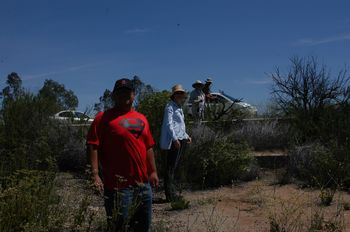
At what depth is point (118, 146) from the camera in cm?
512

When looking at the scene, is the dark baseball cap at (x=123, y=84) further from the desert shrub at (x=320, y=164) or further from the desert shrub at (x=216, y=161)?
the desert shrub at (x=216, y=161)

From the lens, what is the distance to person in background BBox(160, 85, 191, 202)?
335 inches

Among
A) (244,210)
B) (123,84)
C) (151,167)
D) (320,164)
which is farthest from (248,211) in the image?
(123,84)

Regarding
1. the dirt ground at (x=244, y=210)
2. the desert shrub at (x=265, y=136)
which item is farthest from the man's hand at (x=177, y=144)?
the desert shrub at (x=265, y=136)

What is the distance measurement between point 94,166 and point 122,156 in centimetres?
25

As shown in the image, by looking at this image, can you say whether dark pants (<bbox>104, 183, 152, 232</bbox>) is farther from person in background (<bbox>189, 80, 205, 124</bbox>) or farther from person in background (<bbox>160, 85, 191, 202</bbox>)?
person in background (<bbox>189, 80, 205, 124</bbox>)

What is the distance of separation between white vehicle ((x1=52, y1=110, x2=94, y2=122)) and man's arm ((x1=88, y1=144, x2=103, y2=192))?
7.25 metres

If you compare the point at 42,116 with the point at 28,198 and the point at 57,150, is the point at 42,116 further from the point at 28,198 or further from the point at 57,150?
the point at 28,198

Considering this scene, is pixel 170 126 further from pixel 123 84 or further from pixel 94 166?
pixel 94 166

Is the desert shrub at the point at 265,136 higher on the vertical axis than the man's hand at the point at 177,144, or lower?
higher

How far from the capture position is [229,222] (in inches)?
294

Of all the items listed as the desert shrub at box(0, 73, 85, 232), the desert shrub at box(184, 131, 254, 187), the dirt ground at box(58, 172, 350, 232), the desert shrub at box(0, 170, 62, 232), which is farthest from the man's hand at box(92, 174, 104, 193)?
the desert shrub at box(184, 131, 254, 187)

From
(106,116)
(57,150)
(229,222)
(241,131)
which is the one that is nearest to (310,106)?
(241,131)

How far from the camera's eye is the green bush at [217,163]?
10758mm
